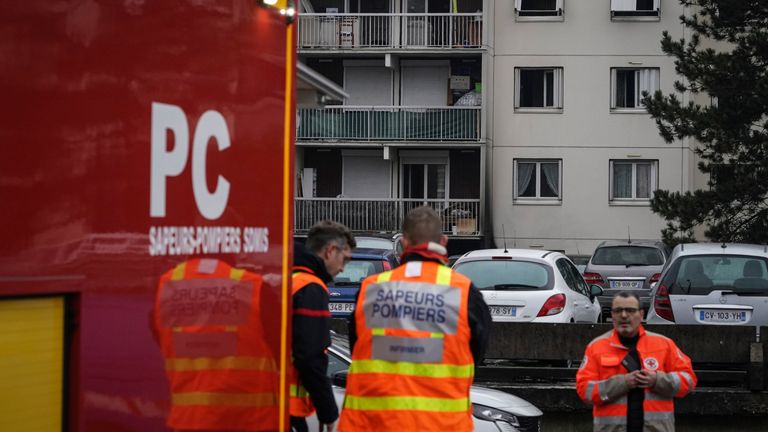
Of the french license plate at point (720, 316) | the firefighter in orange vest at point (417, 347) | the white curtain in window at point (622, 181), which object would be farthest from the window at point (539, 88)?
the firefighter in orange vest at point (417, 347)

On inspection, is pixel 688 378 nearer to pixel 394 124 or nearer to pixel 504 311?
pixel 504 311

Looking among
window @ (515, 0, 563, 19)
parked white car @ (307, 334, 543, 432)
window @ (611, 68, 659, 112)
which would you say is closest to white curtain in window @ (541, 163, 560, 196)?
window @ (611, 68, 659, 112)

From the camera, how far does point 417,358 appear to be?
522 cm

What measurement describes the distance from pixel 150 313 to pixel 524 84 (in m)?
37.4

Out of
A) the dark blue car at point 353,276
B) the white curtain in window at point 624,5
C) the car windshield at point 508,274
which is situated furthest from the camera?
the white curtain in window at point 624,5

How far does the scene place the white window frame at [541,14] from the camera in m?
39.4

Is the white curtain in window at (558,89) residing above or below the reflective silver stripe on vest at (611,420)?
above

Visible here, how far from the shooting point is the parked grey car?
23.7 metres

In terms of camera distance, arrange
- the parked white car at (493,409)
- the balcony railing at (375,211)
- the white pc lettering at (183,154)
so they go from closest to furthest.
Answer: the white pc lettering at (183,154), the parked white car at (493,409), the balcony railing at (375,211)

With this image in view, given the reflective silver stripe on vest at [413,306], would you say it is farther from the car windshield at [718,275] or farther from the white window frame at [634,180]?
the white window frame at [634,180]

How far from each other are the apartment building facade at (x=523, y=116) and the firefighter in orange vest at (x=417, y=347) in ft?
111

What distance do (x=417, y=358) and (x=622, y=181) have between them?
35177 mm

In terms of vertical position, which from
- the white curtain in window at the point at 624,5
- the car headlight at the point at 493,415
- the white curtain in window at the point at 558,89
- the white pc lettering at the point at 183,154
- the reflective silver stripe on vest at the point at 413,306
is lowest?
the car headlight at the point at 493,415

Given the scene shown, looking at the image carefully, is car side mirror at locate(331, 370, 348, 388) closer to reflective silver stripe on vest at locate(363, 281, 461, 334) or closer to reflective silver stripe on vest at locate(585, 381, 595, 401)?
reflective silver stripe on vest at locate(585, 381, 595, 401)
